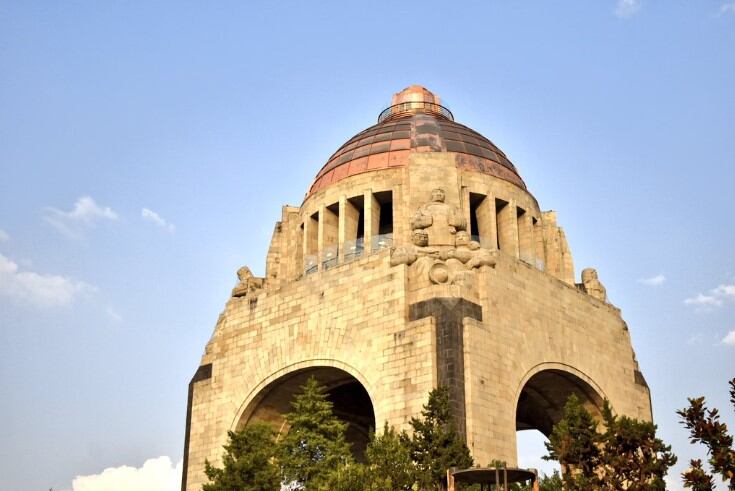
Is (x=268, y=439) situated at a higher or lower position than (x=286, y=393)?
lower

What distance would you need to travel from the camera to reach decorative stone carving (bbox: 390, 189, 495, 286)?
26.1m

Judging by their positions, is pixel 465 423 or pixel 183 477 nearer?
pixel 465 423

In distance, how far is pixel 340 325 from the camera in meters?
27.1

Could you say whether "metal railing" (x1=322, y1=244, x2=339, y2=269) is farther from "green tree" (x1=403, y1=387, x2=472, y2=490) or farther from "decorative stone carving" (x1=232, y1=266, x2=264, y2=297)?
"green tree" (x1=403, y1=387, x2=472, y2=490)

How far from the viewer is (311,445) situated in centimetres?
2353

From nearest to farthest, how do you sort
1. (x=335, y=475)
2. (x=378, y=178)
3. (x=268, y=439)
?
(x=335, y=475)
(x=268, y=439)
(x=378, y=178)

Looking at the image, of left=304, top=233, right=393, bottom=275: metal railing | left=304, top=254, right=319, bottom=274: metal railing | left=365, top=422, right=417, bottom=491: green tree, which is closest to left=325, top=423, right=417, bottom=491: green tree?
left=365, top=422, right=417, bottom=491: green tree

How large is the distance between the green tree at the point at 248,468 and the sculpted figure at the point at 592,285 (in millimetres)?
13669

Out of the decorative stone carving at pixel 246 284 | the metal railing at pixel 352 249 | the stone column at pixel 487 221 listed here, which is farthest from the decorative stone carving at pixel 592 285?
the decorative stone carving at pixel 246 284

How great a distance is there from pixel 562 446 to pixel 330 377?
10.1m

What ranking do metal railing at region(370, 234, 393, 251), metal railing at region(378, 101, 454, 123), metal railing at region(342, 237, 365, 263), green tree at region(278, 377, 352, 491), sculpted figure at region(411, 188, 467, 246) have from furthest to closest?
metal railing at region(378, 101, 454, 123)
metal railing at region(342, 237, 365, 263)
metal railing at region(370, 234, 393, 251)
sculpted figure at region(411, 188, 467, 246)
green tree at region(278, 377, 352, 491)

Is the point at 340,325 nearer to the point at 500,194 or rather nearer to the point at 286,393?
the point at 286,393

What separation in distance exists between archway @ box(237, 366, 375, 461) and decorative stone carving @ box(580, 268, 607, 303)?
8.21 m

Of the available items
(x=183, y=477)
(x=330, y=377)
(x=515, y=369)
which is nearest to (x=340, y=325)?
(x=330, y=377)
